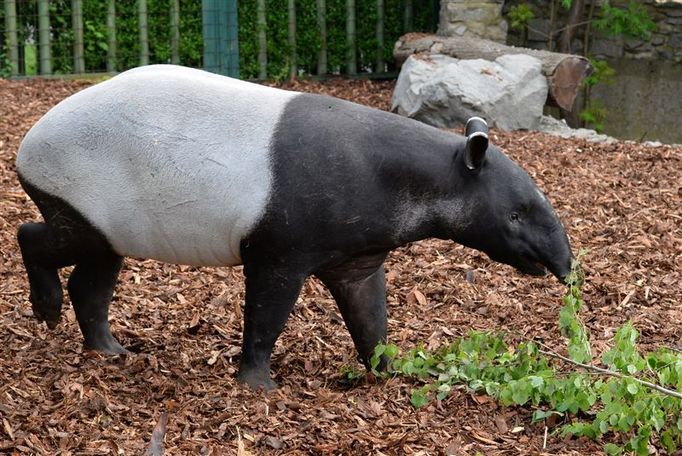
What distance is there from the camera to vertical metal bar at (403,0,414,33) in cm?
1314

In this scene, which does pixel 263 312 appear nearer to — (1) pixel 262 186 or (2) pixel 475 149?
(1) pixel 262 186

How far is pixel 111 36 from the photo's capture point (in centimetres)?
1179

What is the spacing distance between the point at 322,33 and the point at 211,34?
1387 mm

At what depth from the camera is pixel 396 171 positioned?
4.31 meters

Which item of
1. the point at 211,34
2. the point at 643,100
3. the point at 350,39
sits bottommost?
the point at 643,100

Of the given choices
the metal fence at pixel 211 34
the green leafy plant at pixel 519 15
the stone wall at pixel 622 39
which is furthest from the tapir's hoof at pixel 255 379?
the stone wall at pixel 622 39

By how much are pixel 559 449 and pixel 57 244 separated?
7.00 ft

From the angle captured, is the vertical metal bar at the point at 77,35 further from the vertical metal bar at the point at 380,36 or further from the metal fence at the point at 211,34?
the vertical metal bar at the point at 380,36

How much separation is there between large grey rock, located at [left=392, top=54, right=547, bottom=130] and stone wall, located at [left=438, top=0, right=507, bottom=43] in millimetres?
1260

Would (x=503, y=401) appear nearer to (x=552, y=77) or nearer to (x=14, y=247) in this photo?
(x=14, y=247)

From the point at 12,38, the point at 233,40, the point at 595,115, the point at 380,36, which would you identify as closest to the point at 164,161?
the point at 12,38

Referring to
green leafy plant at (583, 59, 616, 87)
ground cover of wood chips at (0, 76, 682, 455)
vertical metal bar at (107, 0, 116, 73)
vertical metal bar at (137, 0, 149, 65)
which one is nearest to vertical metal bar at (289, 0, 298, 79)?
vertical metal bar at (137, 0, 149, 65)

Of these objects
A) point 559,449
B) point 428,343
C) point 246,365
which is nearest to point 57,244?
point 246,365

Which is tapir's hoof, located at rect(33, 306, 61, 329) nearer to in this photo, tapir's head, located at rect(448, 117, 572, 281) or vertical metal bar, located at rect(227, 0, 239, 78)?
tapir's head, located at rect(448, 117, 572, 281)
